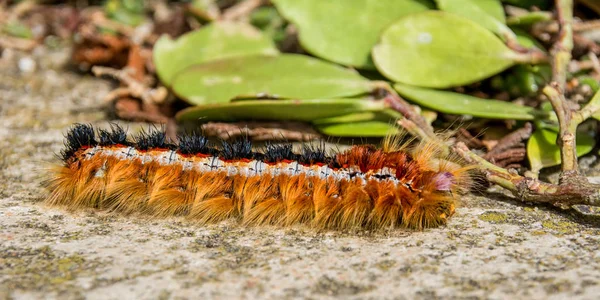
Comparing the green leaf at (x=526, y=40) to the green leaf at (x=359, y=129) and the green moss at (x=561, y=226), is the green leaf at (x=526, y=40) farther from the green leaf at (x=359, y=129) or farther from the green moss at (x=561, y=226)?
the green moss at (x=561, y=226)

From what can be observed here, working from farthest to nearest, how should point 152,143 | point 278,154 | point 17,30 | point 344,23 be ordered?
point 17,30, point 344,23, point 152,143, point 278,154

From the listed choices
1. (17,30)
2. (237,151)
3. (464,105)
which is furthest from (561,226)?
(17,30)

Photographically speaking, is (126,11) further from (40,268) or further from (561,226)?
(561,226)

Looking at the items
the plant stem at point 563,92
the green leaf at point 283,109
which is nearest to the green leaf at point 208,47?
the green leaf at point 283,109

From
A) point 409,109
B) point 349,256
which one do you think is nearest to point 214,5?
point 409,109

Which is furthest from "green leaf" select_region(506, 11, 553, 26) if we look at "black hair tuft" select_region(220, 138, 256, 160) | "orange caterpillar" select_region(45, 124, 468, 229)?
"black hair tuft" select_region(220, 138, 256, 160)

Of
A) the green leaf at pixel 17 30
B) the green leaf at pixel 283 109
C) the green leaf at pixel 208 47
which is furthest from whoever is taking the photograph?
the green leaf at pixel 17 30
